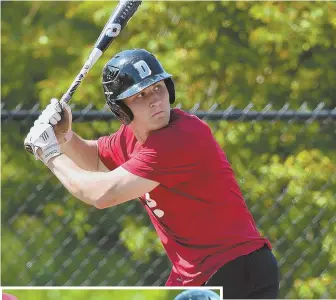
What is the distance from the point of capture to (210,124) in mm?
6180

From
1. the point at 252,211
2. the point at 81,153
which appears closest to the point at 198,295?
the point at 81,153

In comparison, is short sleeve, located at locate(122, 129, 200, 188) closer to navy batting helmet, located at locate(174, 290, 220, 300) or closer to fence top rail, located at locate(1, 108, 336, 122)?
navy batting helmet, located at locate(174, 290, 220, 300)

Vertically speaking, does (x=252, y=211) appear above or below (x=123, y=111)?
below

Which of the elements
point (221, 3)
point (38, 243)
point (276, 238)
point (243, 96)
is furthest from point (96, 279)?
point (221, 3)

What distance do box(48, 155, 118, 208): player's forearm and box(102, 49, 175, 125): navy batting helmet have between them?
0.88 feet

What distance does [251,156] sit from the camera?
20.7ft

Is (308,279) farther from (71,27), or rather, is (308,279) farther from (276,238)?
(71,27)

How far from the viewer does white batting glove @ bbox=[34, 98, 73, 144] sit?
4310mm

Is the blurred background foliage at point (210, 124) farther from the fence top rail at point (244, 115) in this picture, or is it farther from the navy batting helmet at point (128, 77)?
the navy batting helmet at point (128, 77)

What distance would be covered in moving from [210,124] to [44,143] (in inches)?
84.7

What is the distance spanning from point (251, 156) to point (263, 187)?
0.25m

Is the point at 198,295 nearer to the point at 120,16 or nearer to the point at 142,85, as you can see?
the point at 142,85

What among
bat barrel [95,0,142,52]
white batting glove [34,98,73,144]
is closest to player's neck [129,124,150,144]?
white batting glove [34,98,73,144]

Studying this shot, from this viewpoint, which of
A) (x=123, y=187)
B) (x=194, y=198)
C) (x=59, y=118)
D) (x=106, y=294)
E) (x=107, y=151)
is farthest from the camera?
(x=107, y=151)
